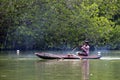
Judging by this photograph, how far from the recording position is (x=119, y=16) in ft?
209

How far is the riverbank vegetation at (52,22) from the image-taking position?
40.5m

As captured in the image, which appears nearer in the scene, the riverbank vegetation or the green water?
the green water

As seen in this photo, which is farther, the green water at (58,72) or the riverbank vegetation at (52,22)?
the riverbank vegetation at (52,22)

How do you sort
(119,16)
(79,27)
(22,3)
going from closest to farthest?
(22,3) → (79,27) → (119,16)

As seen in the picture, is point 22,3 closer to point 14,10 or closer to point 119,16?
point 14,10

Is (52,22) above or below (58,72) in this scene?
above

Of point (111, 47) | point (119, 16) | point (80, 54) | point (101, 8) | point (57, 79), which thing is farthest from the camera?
point (119, 16)

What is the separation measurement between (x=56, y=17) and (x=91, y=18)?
14.1ft

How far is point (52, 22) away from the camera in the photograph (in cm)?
4306

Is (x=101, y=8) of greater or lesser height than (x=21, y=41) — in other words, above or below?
above

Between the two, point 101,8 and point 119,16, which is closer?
point 101,8

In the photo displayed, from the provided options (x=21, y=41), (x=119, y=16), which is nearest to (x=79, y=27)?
(x=21, y=41)

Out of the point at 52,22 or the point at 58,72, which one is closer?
the point at 58,72

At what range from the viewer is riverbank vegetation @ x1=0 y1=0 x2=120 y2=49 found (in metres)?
40.5
